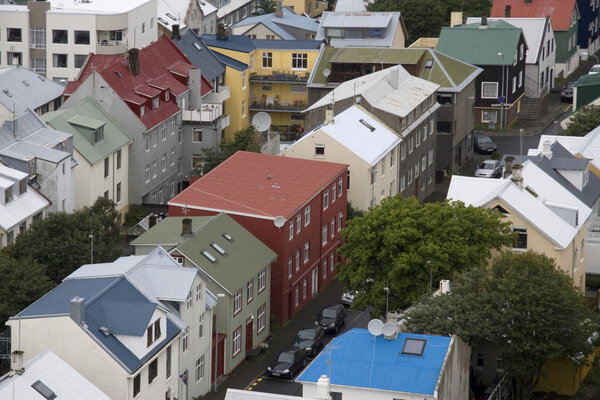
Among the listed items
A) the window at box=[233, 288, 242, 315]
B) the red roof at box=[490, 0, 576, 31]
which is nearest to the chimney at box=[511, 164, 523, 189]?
the window at box=[233, 288, 242, 315]

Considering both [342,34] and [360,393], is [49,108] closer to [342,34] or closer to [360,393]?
[342,34]

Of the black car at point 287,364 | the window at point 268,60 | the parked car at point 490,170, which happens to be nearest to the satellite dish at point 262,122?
the parked car at point 490,170

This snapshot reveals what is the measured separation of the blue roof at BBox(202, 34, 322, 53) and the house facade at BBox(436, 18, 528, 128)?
43.0ft

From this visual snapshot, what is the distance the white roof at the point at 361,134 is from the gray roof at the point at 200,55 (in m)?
20.4

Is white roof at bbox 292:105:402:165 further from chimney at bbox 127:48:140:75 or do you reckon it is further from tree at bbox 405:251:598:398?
tree at bbox 405:251:598:398

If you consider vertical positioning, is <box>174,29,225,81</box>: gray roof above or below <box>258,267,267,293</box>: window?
above

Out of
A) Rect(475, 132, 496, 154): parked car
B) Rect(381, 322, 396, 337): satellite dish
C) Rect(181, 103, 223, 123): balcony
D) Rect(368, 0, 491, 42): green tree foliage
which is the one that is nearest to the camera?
Rect(381, 322, 396, 337): satellite dish

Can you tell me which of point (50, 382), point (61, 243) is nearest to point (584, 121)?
point (61, 243)

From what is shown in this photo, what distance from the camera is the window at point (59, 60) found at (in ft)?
484

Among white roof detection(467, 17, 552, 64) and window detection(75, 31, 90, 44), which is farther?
white roof detection(467, 17, 552, 64)

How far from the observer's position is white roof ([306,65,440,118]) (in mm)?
127438

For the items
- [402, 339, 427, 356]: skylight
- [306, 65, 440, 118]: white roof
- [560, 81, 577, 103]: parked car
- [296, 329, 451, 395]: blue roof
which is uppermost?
[306, 65, 440, 118]: white roof

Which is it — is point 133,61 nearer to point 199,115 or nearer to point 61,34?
point 199,115

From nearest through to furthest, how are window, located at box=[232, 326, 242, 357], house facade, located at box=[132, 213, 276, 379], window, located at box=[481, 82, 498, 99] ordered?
1. house facade, located at box=[132, 213, 276, 379]
2. window, located at box=[232, 326, 242, 357]
3. window, located at box=[481, 82, 498, 99]
